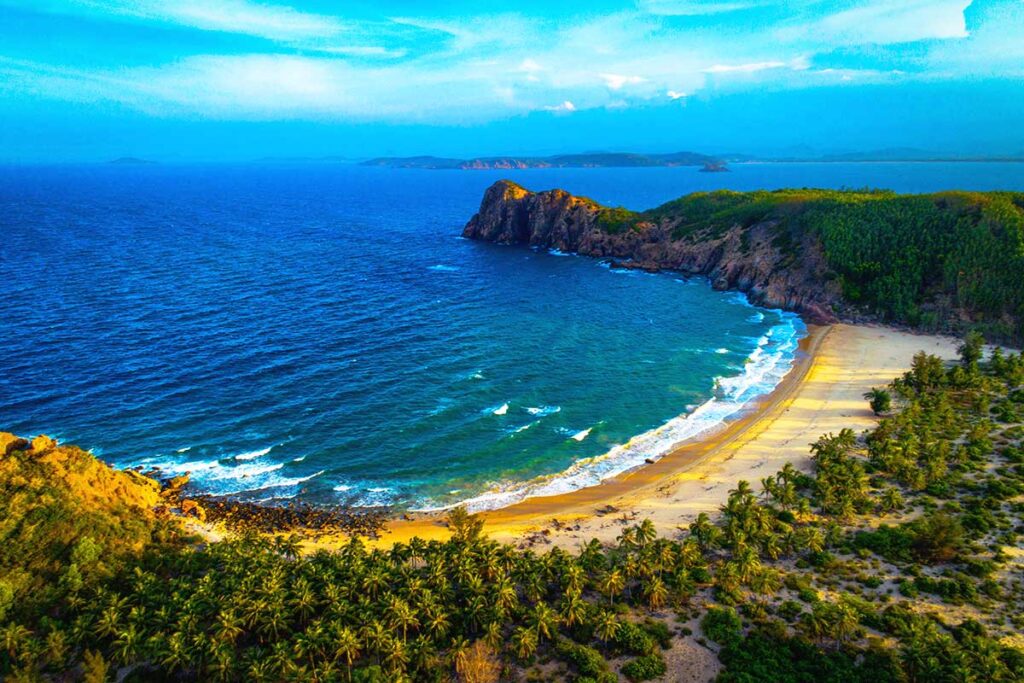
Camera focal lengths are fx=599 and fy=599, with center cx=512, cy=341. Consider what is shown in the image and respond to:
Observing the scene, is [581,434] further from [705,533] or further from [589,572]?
[589,572]

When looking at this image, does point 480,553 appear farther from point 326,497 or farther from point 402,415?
point 402,415

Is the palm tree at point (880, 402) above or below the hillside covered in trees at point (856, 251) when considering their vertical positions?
below

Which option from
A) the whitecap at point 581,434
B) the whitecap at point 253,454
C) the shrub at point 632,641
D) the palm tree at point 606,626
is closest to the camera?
the palm tree at point 606,626

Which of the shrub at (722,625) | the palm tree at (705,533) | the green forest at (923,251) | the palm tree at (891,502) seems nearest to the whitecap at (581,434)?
the palm tree at (705,533)

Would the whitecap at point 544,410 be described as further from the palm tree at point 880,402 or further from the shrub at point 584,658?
the palm tree at point 880,402

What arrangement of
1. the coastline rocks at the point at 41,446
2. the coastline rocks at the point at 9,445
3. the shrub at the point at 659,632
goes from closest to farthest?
1. the shrub at the point at 659,632
2. the coastline rocks at the point at 9,445
3. the coastline rocks at the point at 41,446

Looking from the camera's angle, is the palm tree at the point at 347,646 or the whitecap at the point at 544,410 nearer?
the palm tree at the point at 347,646
